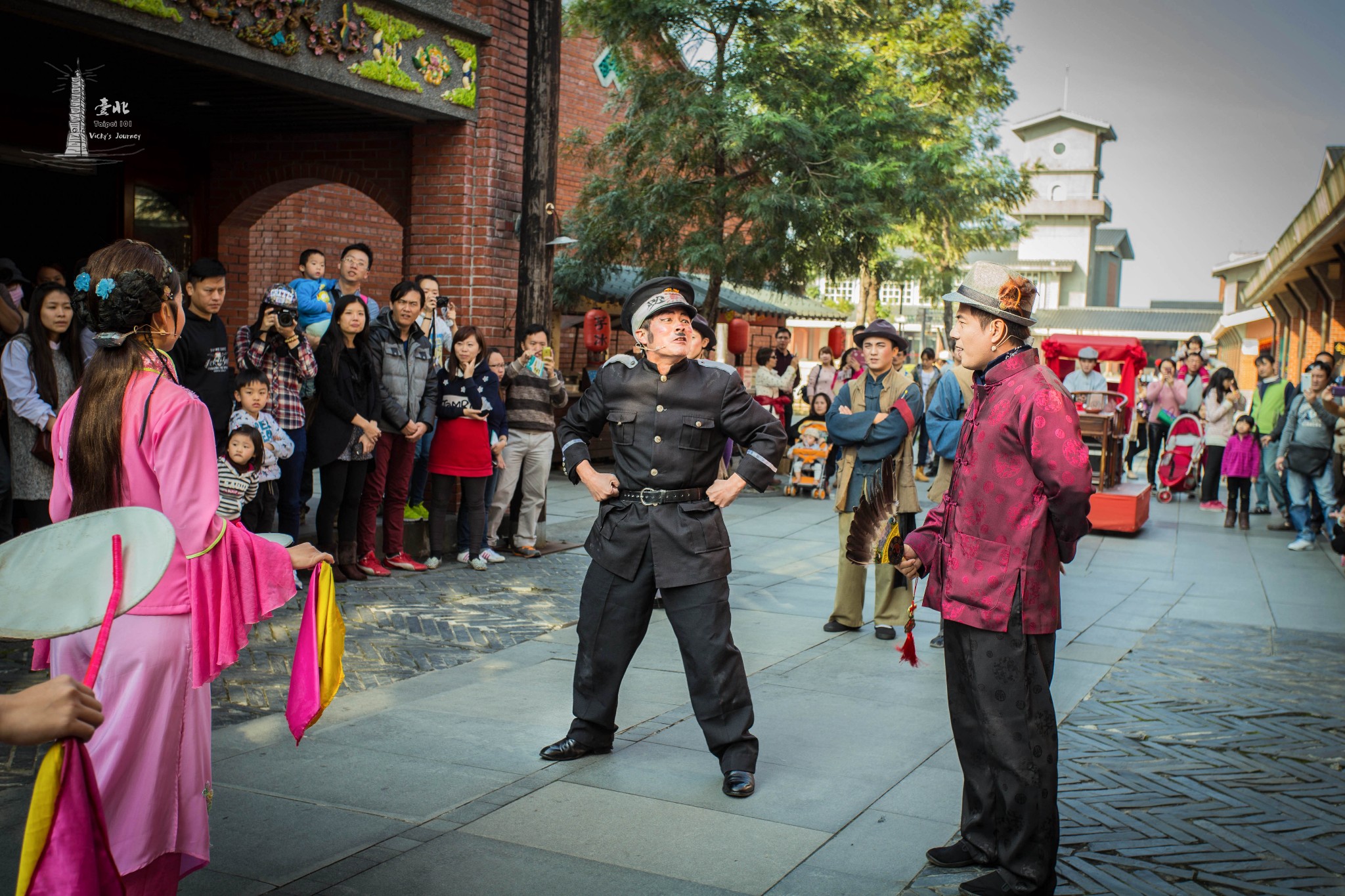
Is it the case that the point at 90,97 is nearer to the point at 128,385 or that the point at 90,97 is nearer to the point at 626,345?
the point at 128,385

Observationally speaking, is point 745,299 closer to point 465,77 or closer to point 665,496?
point 465,77

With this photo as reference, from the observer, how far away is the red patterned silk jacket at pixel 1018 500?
11.8ft

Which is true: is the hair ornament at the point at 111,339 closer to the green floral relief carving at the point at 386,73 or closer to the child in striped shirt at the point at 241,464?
the child in striped shirt at the point at 241,464

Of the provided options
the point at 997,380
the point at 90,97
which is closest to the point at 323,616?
the point at 997,380

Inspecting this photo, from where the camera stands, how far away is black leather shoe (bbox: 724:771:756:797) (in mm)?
4426

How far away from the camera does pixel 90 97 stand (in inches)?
375

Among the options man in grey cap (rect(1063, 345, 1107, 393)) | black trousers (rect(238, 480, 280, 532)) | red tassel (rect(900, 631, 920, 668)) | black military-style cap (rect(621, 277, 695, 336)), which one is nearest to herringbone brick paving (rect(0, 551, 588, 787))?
black trousers (rect(238, 480, 280, 532))

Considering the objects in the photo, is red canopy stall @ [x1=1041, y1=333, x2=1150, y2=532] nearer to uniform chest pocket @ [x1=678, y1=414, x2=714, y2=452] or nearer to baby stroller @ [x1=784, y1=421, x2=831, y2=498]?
baby stroller @ [x1=784, y1=421, x2=831, y2=498]

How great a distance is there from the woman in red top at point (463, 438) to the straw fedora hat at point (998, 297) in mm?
5643

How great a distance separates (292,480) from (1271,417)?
11.2 m

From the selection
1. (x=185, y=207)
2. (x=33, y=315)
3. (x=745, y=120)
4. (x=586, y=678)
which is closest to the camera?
(x=586, y=678)

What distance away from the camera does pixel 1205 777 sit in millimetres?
4918

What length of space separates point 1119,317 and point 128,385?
169 feet

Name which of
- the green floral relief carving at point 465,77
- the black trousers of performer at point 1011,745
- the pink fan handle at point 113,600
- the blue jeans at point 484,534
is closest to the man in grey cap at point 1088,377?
the blue jeans at point 484,534
